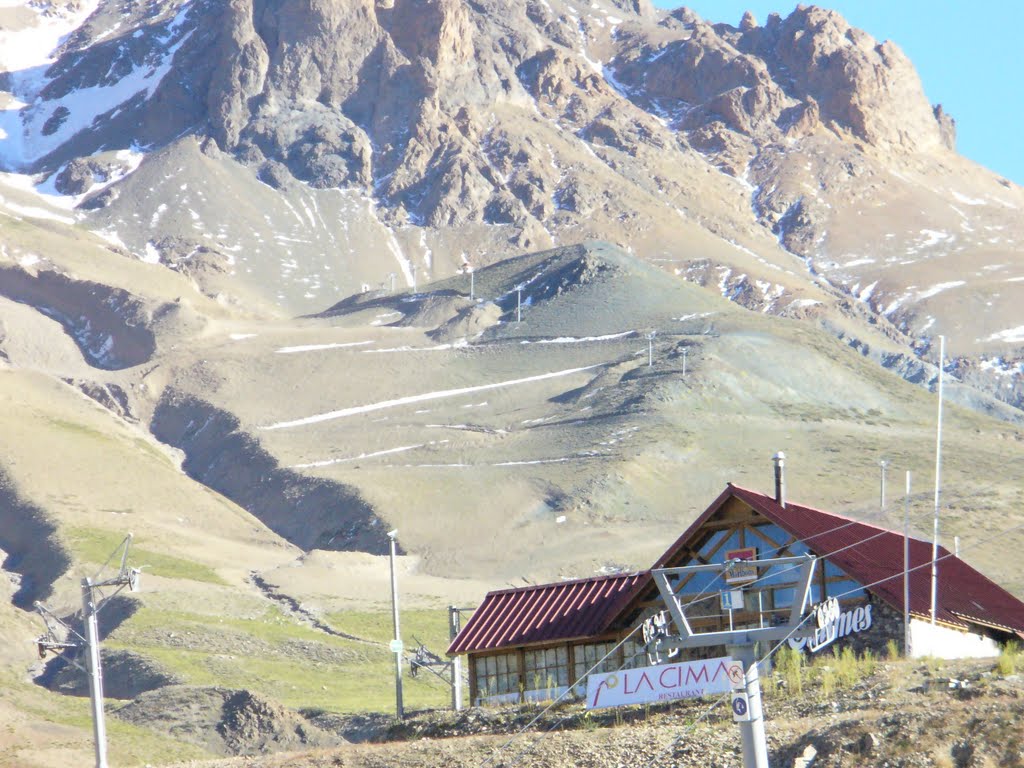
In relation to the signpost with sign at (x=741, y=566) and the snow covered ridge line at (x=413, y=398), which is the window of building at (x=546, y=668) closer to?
the signpost with sign at (x=741, y=566)

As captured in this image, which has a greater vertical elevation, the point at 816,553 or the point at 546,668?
the point at 816,553

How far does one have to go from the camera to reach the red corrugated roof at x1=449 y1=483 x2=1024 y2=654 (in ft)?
135

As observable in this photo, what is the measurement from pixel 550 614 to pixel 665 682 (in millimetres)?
16723

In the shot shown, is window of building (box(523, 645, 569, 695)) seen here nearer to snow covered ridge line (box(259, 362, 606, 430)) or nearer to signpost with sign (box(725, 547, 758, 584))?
signpost with sign (box(725, 547, 758, 584))

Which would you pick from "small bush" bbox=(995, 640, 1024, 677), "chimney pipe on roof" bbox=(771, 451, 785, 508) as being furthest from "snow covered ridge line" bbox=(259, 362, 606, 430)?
"small bush" bbox=(995, 640, 1024, 677)

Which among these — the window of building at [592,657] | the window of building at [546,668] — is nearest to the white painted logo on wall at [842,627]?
the window of building at [592,657]

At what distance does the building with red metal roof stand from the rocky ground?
7.73 ft

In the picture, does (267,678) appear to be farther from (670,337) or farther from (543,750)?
(670,337)

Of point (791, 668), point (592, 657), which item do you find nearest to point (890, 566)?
point (791, 668)

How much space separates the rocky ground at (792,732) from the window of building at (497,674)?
4.50m

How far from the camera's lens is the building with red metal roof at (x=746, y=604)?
40625mm

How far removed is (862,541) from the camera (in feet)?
→ 142

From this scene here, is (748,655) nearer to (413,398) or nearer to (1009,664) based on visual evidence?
(1009,664)

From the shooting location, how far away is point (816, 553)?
134ft
